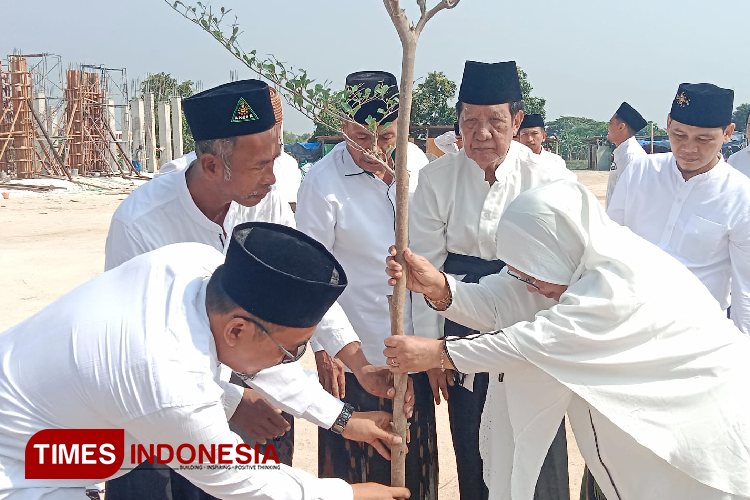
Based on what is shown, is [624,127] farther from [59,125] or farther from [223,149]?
[59,125]

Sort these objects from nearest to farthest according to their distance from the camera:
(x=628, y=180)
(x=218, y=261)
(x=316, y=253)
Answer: (x=316, y=253) < (x=218, y=261) < (x=628, y=180)

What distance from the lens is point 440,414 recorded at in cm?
554

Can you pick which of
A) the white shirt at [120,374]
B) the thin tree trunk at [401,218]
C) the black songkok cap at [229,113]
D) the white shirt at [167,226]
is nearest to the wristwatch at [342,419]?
the white shirt at [167,226]

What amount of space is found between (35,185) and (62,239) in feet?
36.5

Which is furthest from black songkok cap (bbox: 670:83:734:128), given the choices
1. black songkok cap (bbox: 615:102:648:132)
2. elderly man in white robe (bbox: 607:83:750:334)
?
black songkok cap (bbox: 615:102:648:132)

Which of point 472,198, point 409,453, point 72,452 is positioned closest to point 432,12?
point 472,198

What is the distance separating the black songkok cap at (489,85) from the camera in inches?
131

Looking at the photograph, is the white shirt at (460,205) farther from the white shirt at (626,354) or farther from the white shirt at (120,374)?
the white shirt at (120,374)

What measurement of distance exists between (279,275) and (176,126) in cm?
3161

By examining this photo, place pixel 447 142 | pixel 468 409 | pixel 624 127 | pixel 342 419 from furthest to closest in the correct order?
pixel 624 127, pixel 447 142, pixel 468 409, pixel 342 419

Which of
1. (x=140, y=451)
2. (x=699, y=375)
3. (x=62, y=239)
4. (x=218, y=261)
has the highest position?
(x=218, y=261)

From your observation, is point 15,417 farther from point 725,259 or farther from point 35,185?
point 35,185

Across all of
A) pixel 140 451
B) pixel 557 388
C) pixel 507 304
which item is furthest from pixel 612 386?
pixel 140 451

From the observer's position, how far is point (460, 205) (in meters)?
3.41
